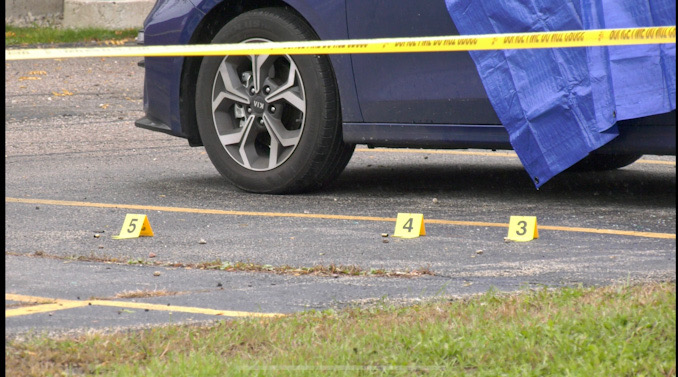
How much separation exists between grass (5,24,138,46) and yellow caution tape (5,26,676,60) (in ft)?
36.8

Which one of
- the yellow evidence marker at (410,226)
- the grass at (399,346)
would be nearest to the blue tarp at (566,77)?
the yellow evidence marker at (410,226)

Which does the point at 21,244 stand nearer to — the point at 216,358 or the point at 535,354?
the point at 216,358

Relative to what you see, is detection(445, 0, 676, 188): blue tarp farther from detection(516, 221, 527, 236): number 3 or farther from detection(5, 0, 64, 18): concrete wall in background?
detection(5, 0, 64, 18): concrete wall in background

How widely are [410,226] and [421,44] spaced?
1.00 m

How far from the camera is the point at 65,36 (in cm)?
1833

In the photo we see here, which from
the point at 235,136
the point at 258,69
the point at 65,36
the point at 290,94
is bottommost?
the point at 65,36

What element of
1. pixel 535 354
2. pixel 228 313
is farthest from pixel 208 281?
pixel 535 354

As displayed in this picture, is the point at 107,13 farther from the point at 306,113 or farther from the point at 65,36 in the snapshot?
the point at 306,113

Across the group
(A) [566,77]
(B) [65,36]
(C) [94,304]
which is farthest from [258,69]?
(B) [65,36]

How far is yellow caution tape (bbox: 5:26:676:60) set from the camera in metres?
5.73

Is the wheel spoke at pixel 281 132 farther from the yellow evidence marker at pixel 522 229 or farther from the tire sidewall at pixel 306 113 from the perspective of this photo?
the yellow evidence marker at pixel 522 229

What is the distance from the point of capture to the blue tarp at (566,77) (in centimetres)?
589

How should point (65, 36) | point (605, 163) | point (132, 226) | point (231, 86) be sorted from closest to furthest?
1. point (132, 226)
2. point (231, 86)
3. point (605, 163)
4. point (65, 36)

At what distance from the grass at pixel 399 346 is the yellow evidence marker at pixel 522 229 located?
1.60m
